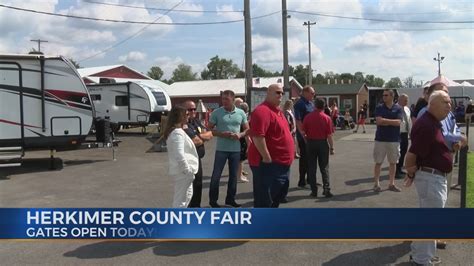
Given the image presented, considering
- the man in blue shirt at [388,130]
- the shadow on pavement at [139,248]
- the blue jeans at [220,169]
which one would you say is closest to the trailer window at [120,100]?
the man in blue shirt at [388,130]

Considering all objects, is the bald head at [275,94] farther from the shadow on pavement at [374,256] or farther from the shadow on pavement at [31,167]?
the shadow on pavement at [31,167]

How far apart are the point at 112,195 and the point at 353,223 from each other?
606cm

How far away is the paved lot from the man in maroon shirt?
492 millimetres

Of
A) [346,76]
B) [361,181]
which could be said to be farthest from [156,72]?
[361,181]

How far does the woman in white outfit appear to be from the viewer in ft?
17.6

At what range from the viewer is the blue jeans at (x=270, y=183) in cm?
574

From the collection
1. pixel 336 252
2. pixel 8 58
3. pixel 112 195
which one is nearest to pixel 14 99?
pixel 8 58

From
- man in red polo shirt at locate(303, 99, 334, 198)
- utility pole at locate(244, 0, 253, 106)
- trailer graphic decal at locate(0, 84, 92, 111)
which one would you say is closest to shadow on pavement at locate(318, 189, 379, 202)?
man in red polo shirt at locate(303, 99, 334, 198)

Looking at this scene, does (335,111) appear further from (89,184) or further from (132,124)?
(89,184)

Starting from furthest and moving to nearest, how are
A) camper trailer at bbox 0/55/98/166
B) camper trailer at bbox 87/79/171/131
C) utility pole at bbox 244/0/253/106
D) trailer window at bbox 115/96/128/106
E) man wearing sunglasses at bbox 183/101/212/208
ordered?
trailer window at bbox 115/96/128/106 < camper trailer at bbox 87/79/171/131 < utility pole at bbox 244/0/253/106 < camper trailer at bbox 0/55/98/166 < man wearing sunglasses at bbox 183/101/212/208

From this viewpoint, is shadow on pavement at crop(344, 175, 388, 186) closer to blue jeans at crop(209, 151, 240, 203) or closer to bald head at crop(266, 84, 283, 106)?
blue jeans at crop(209, 151, 240, 203)

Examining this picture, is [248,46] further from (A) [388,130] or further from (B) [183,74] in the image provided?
(B) [183,74]

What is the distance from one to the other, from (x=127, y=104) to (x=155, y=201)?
62.9 ft

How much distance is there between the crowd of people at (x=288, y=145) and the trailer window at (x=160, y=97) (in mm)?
19330
